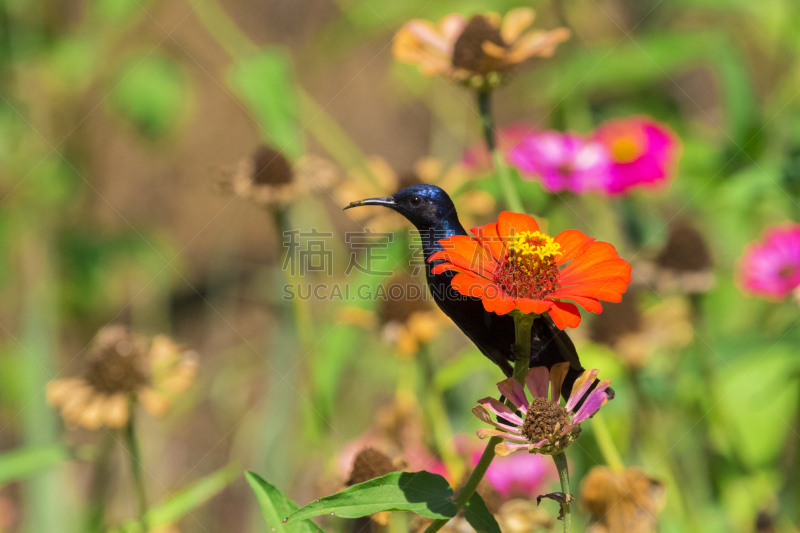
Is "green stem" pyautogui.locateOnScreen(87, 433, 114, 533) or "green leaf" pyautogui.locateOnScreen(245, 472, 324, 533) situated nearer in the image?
"green leaf" pyautogui.locateOnScreen(245, 472, 324, 533)

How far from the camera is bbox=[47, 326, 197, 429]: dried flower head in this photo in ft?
3.49

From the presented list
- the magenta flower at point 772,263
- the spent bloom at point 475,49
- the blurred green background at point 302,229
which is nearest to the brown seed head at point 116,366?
the blurred green background at point 302,229

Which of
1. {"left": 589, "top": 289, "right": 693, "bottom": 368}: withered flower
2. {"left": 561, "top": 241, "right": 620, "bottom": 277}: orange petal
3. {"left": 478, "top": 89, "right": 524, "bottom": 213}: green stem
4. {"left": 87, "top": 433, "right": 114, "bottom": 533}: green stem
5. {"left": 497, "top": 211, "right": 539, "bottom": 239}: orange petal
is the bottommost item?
{"left": 87, "top": 433, "right": 114, "bottom": 533}: green stem

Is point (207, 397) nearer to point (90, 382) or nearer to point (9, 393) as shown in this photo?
point (9, 393)

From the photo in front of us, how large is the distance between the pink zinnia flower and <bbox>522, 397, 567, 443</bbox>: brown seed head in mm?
729

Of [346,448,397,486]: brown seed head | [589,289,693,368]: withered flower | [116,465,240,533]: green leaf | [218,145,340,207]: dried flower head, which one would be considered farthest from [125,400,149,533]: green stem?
[589,289,693,368]: withered flower

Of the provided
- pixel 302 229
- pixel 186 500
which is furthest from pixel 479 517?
pixel 302 229

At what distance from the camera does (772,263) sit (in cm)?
121

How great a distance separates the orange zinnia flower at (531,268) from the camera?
493 millimetres

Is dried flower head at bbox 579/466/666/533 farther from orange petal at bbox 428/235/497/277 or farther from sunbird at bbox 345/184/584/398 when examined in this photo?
orange petal at bbox 428/235/497/277

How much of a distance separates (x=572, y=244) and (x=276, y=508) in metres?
0.33

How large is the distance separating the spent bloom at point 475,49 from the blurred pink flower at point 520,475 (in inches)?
21.0

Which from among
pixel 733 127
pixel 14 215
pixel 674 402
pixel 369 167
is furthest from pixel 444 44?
pixel 14 215

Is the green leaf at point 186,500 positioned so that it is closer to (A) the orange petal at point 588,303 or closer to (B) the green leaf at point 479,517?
(B) the green leaf at point 479,517
